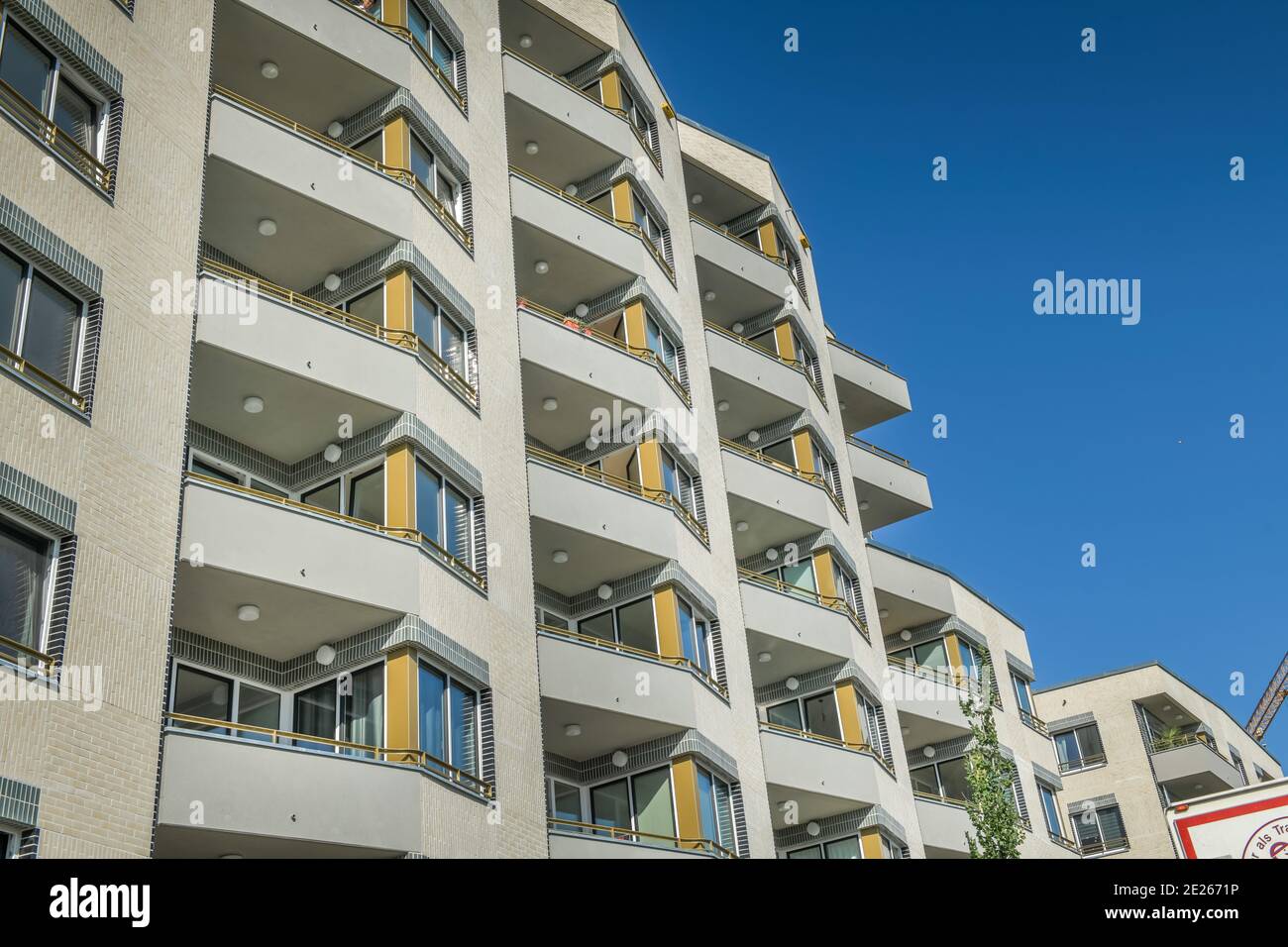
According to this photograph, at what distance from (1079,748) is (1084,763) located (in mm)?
725

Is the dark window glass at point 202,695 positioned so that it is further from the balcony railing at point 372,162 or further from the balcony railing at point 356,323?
the balcony railing at point 372,162

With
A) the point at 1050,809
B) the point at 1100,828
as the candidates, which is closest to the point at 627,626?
the point at 1050,809

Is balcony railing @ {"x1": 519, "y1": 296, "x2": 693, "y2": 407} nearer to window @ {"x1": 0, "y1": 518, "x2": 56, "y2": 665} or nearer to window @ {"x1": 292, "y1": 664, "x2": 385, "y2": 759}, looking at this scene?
window @ {"x1": 292, "y1": 664, "x2": 385, "y2": 759}

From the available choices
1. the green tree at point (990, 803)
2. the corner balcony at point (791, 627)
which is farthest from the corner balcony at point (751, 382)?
the green tree at point (990, 803)

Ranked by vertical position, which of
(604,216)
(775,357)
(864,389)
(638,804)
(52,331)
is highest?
(864,389)

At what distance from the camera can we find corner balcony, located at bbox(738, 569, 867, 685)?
32.3 metres

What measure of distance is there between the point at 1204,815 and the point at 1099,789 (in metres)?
46.2

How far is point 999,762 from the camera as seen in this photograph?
28.3 meters

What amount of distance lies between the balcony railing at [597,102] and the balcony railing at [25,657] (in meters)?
22.2

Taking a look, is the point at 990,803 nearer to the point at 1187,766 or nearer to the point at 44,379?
the point at 44,379

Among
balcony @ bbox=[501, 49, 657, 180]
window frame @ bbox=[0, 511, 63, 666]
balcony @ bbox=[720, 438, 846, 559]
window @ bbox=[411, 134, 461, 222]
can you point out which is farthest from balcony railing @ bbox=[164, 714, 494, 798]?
balcony @ bbox=[501, 49, 657, 180]

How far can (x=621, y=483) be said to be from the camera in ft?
94.3

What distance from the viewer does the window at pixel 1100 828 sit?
5212cm
